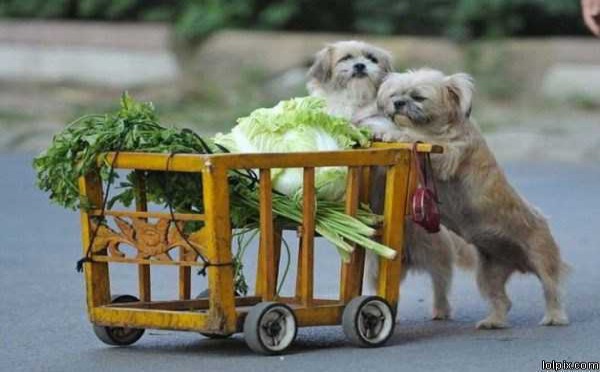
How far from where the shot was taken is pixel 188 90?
22609mm

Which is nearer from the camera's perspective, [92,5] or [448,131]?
[448,131]

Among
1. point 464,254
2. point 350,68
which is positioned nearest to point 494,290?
point 464,254

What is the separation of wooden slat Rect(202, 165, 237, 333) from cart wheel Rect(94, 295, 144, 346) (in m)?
0.68

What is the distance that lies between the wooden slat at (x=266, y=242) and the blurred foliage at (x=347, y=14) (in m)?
15.8

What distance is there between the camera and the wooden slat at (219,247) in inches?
274

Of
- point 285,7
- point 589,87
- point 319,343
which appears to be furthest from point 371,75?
point 285,7

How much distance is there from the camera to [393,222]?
7637 mm

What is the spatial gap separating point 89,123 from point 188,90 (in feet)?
50.1

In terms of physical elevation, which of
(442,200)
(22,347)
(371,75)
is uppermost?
(371,75)

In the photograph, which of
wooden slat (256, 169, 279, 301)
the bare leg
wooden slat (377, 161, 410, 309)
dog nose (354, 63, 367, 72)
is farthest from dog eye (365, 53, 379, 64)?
wooden slat (256, 169, 279, 301)

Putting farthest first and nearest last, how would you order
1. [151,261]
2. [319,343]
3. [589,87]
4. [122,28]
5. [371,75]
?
[122,28] → [589,87] → [371,75] → [319,343] → [151,261]

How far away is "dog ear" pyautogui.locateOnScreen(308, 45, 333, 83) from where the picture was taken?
981cm

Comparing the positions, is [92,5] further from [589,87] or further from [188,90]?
[589,87]

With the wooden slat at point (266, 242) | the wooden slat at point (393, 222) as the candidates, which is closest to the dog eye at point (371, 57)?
the wooden slat at point (393, 222)
